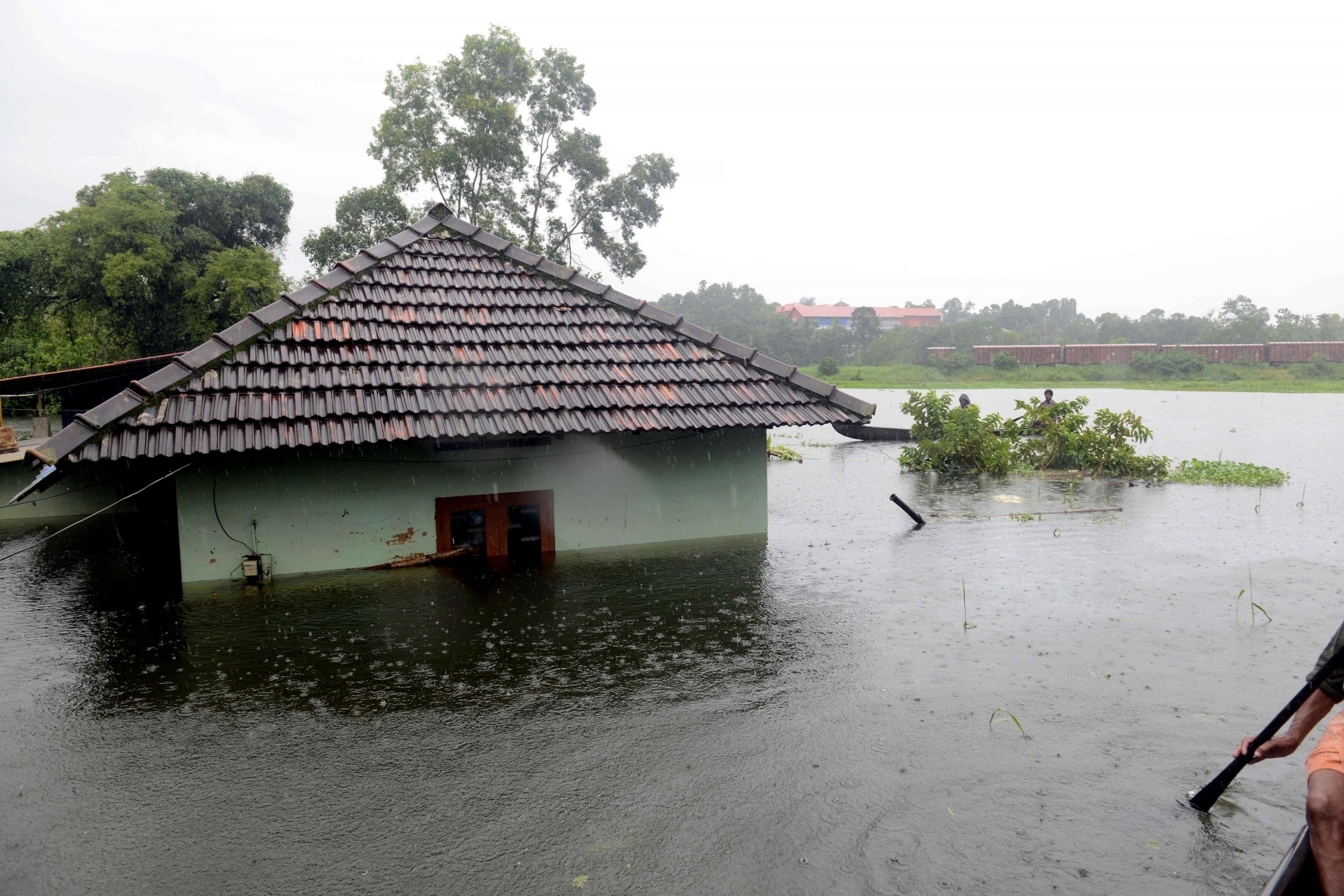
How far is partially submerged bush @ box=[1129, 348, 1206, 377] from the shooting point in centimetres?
5797

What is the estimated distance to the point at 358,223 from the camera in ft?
89.2

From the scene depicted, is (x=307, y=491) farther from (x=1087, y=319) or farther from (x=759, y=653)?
(x=1087, y=319)

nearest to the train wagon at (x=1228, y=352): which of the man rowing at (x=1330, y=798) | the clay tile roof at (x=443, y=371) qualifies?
the clay tile roof at (x=443, y=371)

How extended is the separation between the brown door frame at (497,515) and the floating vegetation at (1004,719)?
231 inches

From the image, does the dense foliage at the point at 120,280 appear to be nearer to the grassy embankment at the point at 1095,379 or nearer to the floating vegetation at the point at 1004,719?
the floating vegetation at the point at 1004,719

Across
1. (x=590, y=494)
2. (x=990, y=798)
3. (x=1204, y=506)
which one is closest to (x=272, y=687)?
(x=590, y=494)

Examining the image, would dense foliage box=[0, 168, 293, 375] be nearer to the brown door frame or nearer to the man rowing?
the brown door frame

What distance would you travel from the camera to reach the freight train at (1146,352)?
2291 inches

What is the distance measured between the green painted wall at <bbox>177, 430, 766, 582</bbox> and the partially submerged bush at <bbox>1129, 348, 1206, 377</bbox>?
→ 5857 cm

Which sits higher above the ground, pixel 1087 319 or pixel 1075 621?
pixel 1087 319

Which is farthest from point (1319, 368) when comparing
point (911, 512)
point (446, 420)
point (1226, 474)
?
point (446, 420)

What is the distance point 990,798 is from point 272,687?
529 cm

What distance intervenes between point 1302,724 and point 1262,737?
10.5 inches

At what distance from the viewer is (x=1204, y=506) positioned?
49.5 ft
